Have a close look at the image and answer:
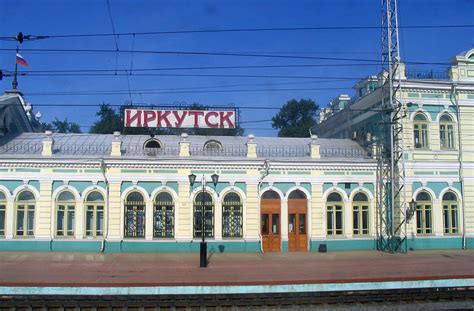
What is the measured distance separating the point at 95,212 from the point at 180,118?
7019 millimetres

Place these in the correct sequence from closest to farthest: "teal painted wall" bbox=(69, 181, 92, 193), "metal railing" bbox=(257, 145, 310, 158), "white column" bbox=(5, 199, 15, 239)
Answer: "white column" bbox=(5, 199, 15, 239)
"teal painted wall" bbox=(69, 181, 92, 193)
"metal railing" bbox=(257, 145, 310, 158)

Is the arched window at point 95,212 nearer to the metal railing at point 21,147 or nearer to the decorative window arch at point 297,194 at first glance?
the metal railing at point 21,147

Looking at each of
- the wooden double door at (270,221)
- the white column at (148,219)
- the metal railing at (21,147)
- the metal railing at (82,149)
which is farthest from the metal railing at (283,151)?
the metal railing at (21,147)

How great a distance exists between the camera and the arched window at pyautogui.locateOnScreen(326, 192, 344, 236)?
2497 cm

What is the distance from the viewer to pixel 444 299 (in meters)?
14.2

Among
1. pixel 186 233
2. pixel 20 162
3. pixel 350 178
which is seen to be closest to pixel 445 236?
pixel 350 178

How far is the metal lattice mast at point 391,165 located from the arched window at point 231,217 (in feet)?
24.1

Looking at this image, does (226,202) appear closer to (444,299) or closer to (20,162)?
(20,162)

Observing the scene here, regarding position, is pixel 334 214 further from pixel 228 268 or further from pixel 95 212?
→ pixel 95 212

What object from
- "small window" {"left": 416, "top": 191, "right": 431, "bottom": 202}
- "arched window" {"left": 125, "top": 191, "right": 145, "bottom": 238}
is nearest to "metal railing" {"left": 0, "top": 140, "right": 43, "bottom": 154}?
"arched window" {"left": 125, "top": 191, "right": 145, "bottom": 238}

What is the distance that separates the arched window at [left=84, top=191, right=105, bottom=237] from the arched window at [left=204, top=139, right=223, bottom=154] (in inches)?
235

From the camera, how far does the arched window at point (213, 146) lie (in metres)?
25.7

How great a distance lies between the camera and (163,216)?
23.7m

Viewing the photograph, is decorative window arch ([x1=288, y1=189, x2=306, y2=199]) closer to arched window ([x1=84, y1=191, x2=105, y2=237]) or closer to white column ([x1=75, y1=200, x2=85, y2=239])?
arched window ([x1=84, y1=191, x2=105, y2=237])
